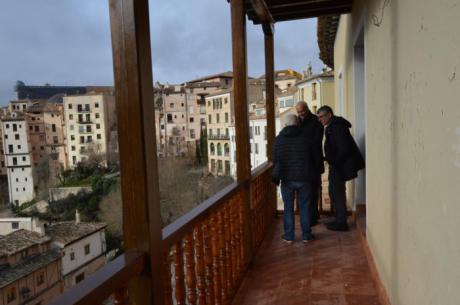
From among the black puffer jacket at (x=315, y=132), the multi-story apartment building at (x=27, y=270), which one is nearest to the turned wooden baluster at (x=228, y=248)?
the multi-story apartment building at (x=27, y=270)

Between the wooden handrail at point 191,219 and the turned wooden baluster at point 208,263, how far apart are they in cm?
11

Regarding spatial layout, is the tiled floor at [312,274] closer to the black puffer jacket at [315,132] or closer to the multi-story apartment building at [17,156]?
the black puffer jacket at [315,132]

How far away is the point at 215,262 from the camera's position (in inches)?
103

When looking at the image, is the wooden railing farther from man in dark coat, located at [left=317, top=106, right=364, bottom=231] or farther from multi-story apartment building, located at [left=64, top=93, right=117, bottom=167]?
multi-story apartment building, located at [left=64, top=93, right=117, bottom=167]

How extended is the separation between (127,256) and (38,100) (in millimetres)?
1631

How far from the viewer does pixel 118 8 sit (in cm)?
146

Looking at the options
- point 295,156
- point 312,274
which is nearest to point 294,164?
point 295,156

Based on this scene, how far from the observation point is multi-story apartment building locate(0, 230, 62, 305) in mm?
2006

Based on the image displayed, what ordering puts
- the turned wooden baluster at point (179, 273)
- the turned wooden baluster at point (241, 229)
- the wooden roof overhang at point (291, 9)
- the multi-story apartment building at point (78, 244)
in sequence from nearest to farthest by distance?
the turned wooden baluster at point (179, 273), the multi-story apartment building at point (78, 244), the turned wooden baluster at point (241, 229), the wooden roof overhang at point (291, 9)

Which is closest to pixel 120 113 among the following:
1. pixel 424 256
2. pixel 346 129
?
pixel 424 256

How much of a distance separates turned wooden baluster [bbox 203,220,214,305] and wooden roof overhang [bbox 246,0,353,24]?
2.72m

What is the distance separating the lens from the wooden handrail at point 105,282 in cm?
113

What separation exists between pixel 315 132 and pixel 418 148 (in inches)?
103

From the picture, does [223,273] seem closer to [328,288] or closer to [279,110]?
[328,288]
